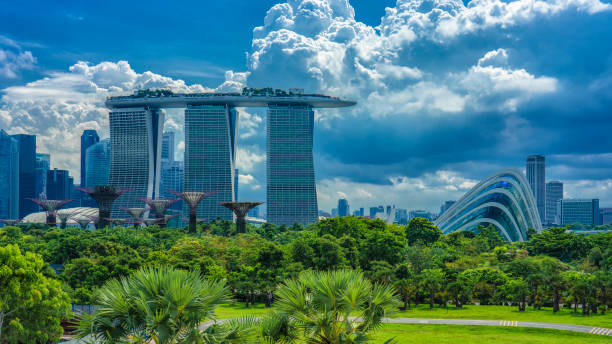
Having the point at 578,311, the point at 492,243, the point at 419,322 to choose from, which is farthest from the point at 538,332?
the point at 492,243

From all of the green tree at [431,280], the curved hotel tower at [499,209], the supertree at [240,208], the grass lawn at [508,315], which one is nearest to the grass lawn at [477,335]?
the grass lawn at [508,315]

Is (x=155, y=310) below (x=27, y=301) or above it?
above

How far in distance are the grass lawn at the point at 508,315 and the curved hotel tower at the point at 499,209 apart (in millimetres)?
64074

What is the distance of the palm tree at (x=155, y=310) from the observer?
16.9 metres

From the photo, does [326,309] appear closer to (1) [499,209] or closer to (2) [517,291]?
(2) [517,291]

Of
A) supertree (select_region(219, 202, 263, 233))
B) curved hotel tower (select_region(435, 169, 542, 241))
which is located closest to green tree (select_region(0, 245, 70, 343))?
supertree (select_region(219, 202, 263, 233))

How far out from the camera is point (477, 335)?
44906 millimetres

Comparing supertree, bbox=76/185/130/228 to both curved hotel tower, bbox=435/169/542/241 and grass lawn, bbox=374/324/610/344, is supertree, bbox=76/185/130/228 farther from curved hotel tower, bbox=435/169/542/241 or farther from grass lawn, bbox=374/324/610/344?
grass lawn, bbox=374/324/610/344

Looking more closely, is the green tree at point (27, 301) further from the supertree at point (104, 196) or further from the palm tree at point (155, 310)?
the supertree at point (104, 196)

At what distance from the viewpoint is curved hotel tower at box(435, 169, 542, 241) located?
124 m

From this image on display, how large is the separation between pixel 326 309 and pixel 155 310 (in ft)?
17.9

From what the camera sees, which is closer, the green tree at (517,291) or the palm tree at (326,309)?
the palm tree at (326,309)

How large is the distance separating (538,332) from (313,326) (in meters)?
33.4

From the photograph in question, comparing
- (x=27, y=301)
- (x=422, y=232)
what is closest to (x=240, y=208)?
(x=422, y=232)
